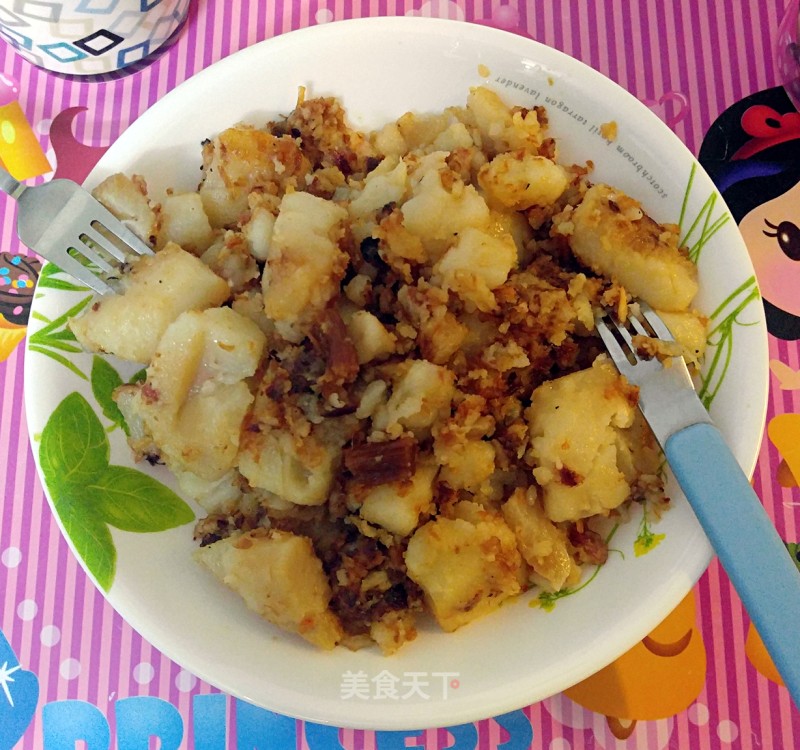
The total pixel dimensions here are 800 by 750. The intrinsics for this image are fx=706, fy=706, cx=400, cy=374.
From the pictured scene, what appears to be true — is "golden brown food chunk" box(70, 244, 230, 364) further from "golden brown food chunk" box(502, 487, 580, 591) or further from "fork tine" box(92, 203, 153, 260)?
"golden brown food chunk" box(502, 487, 580, 591)

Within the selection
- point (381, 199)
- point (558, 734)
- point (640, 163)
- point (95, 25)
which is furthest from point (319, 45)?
point (558, 734)

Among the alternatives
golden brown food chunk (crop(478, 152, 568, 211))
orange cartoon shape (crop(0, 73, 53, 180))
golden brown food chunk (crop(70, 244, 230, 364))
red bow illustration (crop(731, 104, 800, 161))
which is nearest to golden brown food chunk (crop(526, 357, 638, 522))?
golden brown food chunk (crop(478, 152, 568, 211))

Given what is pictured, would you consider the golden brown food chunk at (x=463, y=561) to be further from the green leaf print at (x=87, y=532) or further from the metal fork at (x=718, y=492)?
the green leaf print at (x=87, y=532)

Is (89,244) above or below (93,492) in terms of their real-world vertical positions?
above

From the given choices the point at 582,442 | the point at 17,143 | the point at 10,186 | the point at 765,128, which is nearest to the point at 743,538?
the point at 582,442

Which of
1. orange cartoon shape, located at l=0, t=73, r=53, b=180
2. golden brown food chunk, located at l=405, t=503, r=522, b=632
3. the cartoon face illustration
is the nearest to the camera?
golden brown food chunk, located at l=405, t=503, r=522, b=632

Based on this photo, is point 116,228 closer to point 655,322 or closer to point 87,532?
point 87,532

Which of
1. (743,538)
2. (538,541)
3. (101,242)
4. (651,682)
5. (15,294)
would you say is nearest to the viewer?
(743,538)
